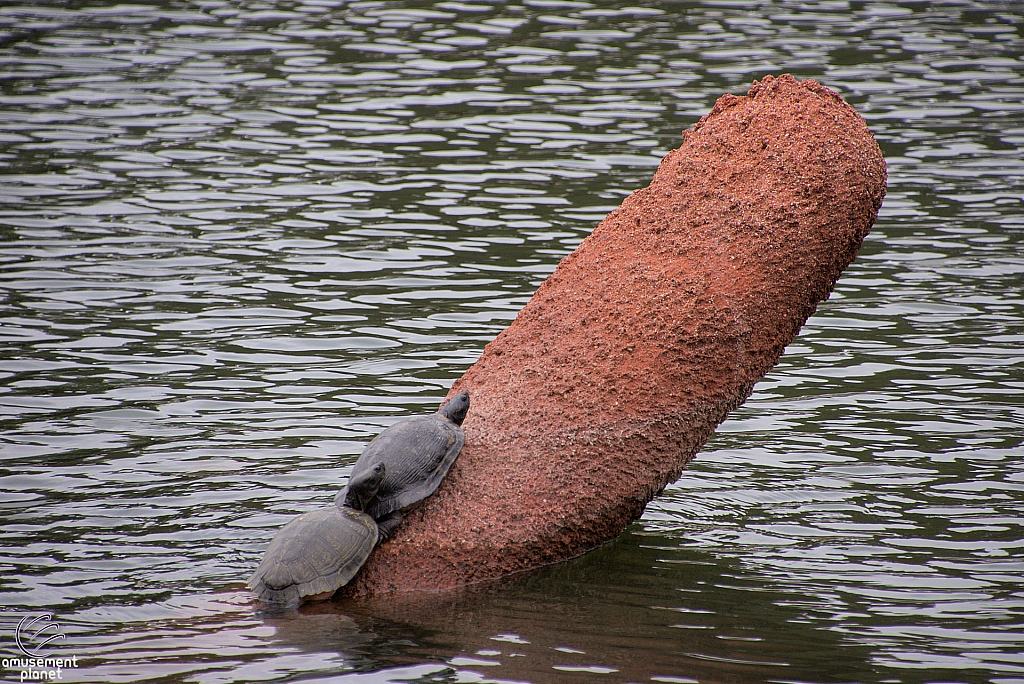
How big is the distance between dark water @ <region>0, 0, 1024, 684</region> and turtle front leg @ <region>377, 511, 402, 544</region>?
37 centimetres

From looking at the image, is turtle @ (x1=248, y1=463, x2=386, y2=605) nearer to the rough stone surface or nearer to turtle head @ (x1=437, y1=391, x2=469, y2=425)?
the rough stone surface

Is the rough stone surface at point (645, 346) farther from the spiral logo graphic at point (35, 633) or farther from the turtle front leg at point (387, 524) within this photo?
the spiral logo graphic at point (35, 633)

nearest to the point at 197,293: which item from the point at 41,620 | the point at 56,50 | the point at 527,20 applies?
the point at 41,620

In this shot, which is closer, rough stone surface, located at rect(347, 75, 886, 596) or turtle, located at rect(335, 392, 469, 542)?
turtle, located at rect(335, 392, 469, 542)

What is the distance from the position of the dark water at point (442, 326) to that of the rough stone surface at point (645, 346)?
319mm

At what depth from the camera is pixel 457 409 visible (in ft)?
19.2

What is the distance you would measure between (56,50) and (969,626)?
15174 mm

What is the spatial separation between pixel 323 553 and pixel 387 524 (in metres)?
0.32

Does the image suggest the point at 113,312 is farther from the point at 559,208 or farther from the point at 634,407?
the point at 634,407

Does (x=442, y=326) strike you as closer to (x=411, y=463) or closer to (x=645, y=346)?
(x=645, y=346)

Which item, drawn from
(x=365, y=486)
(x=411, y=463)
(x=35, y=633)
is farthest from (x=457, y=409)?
(x=35, y=633)

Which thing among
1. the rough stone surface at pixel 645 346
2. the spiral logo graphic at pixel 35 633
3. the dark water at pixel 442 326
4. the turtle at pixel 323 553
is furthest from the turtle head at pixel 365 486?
the spiral logo graphic at pixel 35 633

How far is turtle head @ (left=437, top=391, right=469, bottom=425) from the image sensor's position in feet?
19.2

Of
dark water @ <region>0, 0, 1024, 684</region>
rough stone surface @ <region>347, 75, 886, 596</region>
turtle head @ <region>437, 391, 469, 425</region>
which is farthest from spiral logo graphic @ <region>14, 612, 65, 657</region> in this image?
turtle head @ <region>437, 391, 469, 425</region>
